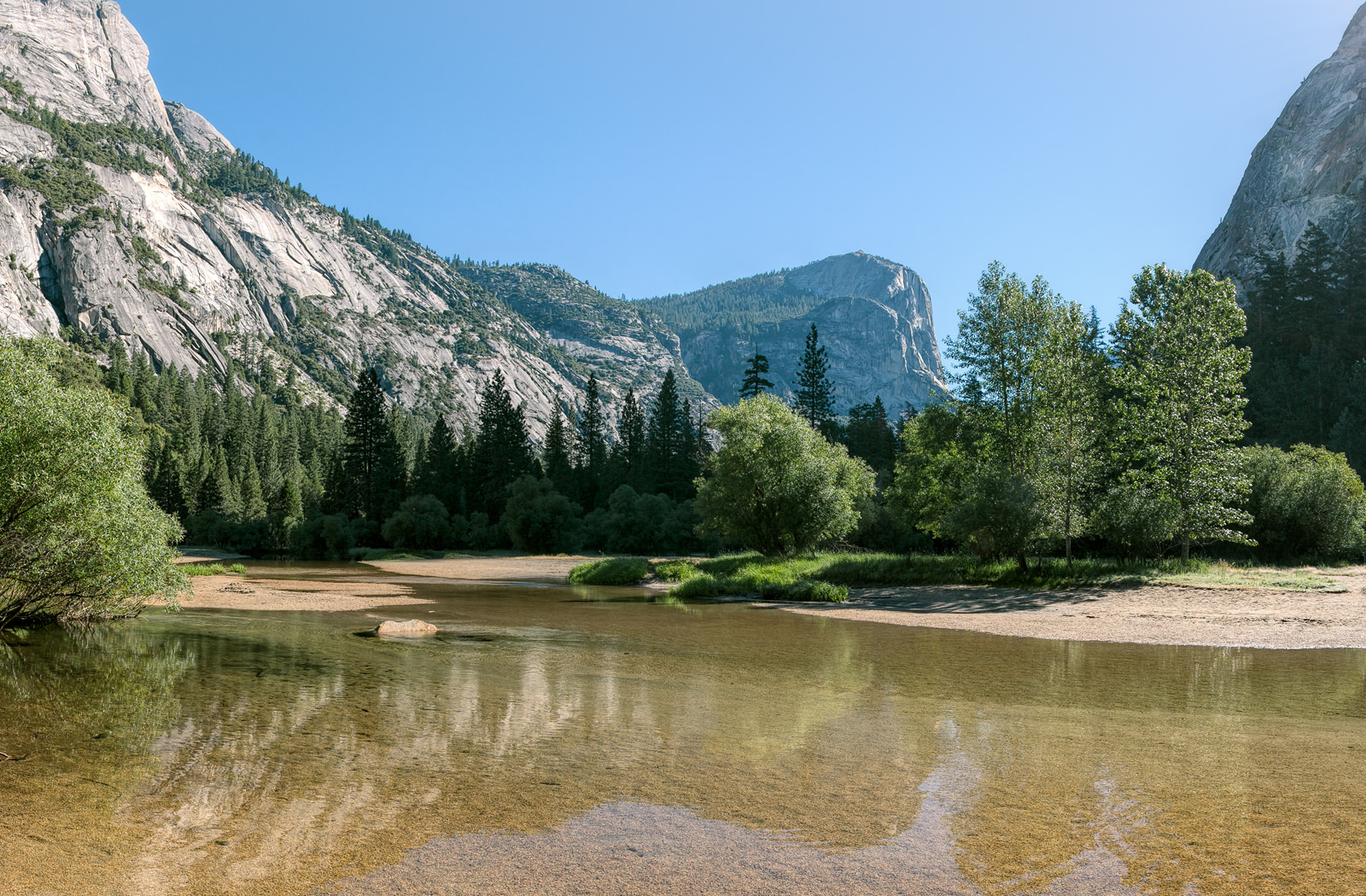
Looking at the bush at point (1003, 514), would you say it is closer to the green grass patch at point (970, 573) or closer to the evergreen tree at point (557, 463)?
the green grass patch at point (970, 573)

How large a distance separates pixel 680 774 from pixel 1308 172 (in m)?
130

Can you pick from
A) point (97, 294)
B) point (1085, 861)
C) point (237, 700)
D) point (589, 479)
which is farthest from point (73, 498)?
point (97, 294)

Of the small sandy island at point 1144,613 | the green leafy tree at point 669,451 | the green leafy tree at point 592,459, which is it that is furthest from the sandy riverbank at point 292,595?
the green leafy tree at point 592,459

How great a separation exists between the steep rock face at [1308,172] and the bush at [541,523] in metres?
83.2

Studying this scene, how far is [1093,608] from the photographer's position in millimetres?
25953

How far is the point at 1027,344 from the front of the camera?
3775cm

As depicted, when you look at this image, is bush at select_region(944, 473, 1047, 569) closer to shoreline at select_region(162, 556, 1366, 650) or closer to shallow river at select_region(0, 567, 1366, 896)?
shoreline at select_region(162, 556, 1366, 650)

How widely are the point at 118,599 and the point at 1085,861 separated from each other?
22708 mm

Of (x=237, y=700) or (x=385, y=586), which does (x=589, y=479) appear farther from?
(x=237, y=700)

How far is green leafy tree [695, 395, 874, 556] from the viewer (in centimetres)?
4169

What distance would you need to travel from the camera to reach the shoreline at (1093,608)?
20734 mm

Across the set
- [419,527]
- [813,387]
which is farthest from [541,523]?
[813,387]

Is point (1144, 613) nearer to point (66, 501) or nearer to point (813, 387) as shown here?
point (66, 501)

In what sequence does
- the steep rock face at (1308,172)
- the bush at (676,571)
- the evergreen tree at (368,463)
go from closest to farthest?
the bush at (676,571) → the steep rock face at (1308,172) → the evergreen tree at (368,463)
